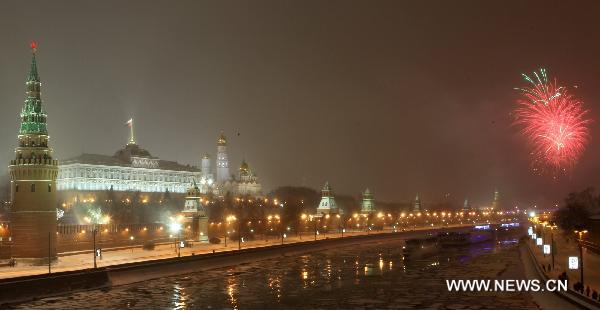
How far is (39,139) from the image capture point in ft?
211

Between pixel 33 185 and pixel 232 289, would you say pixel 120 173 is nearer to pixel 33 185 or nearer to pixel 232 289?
pixel 33 185

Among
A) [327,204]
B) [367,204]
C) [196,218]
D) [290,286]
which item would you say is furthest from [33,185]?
[367,204]

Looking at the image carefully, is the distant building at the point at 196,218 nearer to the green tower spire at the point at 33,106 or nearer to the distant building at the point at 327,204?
the green tower spire at the point at 33,106

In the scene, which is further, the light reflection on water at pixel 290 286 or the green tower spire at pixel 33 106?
the green tower spire at pixel 33 106

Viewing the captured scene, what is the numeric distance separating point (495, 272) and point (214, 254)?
1108 inches

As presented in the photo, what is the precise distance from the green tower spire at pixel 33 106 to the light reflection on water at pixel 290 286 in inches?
808

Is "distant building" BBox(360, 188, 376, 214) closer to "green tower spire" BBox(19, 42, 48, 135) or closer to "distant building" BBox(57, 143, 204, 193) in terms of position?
"distant building" BBox(57, 143, 204, 193)

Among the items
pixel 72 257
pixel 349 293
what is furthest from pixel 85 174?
pixel 349 293

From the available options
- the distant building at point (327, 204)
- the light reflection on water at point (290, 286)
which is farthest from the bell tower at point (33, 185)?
the distant building at point (327, 204)

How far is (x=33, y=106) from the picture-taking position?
209 feet

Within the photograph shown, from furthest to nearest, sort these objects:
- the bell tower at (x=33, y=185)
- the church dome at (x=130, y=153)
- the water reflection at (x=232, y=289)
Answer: the church dome at (x=130, y=153) → the bell tower at (x=33, y=185) → the water reflection at (x=232, y=289)

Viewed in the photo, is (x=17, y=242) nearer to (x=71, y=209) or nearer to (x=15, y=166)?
(x=15, y=166)

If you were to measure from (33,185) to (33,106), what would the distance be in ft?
25.2

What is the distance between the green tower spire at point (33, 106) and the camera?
63625mm
